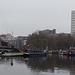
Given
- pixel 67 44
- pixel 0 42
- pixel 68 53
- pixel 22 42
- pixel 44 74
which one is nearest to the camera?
pixel 44 74

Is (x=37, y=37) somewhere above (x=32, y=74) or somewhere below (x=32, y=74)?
above

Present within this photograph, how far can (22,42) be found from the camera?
144375mm

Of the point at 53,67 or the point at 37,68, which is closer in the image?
the point at 37,68

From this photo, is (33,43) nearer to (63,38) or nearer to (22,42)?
(63,38)

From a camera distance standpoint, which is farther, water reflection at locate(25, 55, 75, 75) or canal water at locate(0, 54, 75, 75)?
water reflection at locate(25, 55, 75, 75)

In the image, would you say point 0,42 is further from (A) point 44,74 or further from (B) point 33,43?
(A) point 44,74

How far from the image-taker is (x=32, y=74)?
71.4 ft

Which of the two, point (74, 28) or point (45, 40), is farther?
point (74, 28)

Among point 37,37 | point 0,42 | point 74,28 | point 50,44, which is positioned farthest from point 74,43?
point 74,28

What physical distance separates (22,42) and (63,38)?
63.9 meters

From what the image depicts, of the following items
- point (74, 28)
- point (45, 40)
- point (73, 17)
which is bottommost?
point (45, 40)

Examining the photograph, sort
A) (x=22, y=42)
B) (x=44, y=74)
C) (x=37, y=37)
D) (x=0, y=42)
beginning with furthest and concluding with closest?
(x=22, y=42) < (x=37, y=37) < (x=0, y=42) < (x=44, y=74)

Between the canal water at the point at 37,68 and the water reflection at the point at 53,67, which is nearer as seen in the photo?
the canal water at the point at 37,68

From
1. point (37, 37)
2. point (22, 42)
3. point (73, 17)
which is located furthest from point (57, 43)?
point (73, 17)
